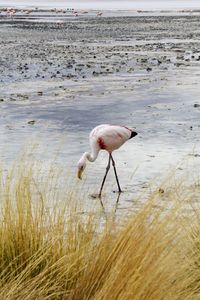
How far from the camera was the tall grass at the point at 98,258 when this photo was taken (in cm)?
472

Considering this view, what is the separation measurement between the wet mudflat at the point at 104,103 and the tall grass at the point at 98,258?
899mm

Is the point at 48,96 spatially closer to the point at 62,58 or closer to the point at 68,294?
the point at 62,58

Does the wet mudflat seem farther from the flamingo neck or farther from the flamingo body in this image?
the flamingo body

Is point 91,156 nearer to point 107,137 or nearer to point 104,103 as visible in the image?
point 107,137

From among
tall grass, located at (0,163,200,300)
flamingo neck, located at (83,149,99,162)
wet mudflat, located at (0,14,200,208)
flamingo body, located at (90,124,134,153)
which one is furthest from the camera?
wet mudflat, located at (0,14,200,208)

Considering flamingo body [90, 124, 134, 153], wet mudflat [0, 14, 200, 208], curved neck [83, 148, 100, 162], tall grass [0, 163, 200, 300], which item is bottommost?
wet mudflat [0, 14, 200, 208]

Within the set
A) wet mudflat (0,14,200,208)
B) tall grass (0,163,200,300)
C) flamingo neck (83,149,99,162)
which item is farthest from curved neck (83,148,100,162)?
tall grass (0,163,200,300)

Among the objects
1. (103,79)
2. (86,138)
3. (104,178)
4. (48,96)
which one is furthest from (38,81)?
(104,178)

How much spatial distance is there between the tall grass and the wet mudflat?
0.90m

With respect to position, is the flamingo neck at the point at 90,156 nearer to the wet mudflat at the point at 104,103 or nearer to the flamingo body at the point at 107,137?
the flamingo body at the point at 107,137

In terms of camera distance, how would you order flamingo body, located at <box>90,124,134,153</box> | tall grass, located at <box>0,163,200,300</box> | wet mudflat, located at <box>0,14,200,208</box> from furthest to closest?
wet mudflat, located at <box>0,14,200,208</box>, flamingo body, located at <box>90,124,134,153</box>, tall grass, located at <box>0,163,200,300</box>

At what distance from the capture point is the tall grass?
186 inches

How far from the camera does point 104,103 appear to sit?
1864 centimetres

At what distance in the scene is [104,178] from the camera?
32.8 ft
